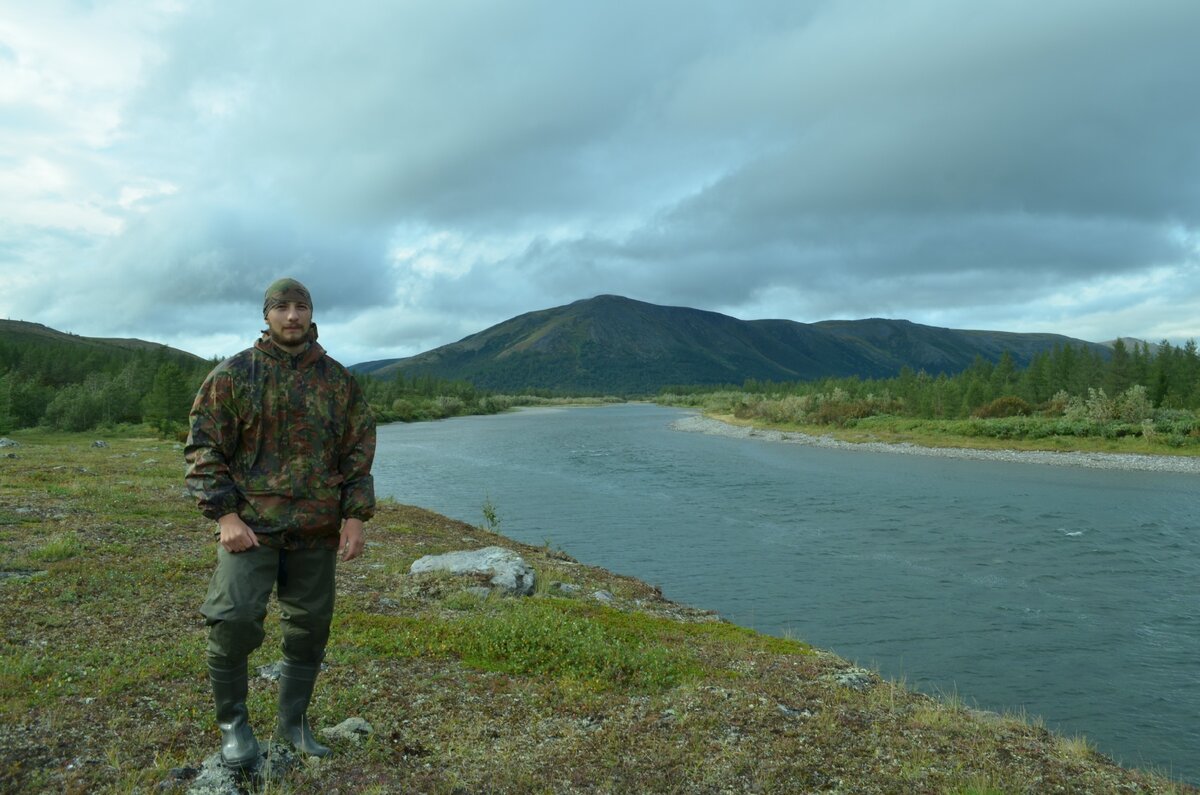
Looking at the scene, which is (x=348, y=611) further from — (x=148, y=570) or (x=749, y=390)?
(x=749, y=390)

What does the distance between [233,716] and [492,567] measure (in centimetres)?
867

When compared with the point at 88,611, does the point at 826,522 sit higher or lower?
lower

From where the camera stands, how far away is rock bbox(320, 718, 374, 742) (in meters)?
6.32

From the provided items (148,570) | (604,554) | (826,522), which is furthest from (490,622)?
(826,522)

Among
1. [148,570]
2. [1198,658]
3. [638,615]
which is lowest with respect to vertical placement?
[1198,658]

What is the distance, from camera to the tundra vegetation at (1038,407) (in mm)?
66938

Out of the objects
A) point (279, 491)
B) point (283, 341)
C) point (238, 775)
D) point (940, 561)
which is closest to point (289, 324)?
point (283, 341)

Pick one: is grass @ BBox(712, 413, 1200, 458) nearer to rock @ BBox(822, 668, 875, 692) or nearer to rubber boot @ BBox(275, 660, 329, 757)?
rock @ BBox(822, 668, 875, 692)

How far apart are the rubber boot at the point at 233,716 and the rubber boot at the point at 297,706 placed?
340 mm

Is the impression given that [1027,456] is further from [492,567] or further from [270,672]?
[270,672]

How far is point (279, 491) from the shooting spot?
5.38m

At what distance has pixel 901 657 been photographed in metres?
15.8

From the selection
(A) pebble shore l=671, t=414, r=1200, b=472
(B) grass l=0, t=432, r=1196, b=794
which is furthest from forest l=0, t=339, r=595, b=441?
(A) pebble shore l=671, t=414, r=1200, b=472

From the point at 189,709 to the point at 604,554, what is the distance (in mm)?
19706
